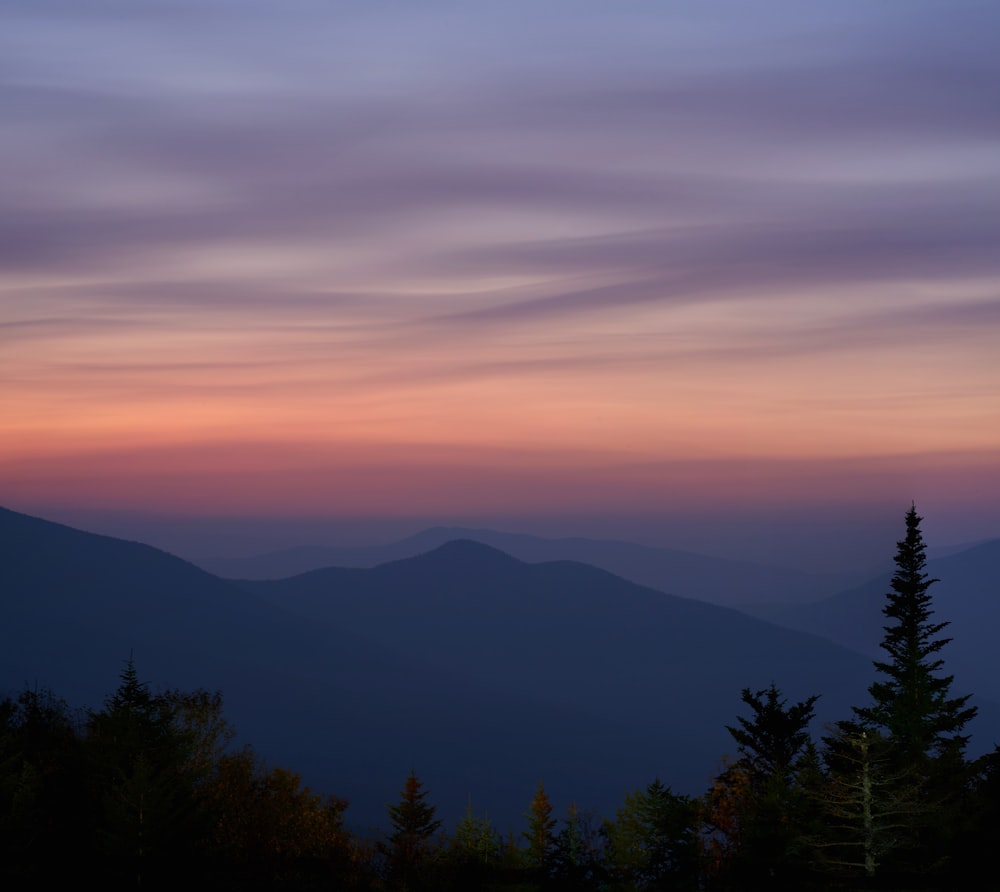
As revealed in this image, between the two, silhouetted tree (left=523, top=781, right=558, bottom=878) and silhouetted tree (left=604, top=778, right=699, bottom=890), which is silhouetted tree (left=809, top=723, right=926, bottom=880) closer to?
silhouetted tree (left=604, top=778, right=699, bottom=890)

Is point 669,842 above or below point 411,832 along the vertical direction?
above

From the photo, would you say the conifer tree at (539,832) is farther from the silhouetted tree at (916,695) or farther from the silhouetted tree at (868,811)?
the silhouetted tree at (868,811)

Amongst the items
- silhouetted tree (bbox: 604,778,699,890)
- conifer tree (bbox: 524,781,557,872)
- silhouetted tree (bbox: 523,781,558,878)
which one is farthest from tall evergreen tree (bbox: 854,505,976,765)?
conifer tree (bbox: 524,781,557,872)

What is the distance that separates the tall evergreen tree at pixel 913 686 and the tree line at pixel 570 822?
0.14 meters

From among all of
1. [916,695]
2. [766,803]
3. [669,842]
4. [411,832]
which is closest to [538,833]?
[411,832]

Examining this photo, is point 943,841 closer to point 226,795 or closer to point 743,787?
point 743,787

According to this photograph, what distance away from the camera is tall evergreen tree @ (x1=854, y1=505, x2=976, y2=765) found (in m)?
76.1

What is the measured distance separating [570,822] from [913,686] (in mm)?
27141

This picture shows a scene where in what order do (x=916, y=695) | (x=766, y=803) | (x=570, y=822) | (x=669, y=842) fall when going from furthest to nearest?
(x=570, y=822) → (x=916, y=695) → (x=669, y=842) → (x=766, y=803)

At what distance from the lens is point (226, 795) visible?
248 ft

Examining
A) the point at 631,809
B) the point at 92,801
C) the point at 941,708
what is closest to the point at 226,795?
the point at 92,801

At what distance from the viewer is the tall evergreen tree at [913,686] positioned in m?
76.1

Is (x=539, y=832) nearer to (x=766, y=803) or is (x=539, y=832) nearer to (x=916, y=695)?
(x=916, y=695)

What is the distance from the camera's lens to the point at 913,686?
253 ft
